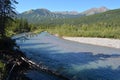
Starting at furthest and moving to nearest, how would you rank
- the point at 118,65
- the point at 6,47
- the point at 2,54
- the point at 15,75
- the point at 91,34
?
the point at 91,34, the point at 118,65, the point at 6,47, the point at 2,54, the point at 15,75

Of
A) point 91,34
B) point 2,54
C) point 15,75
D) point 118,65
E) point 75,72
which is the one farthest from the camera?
point 91,34

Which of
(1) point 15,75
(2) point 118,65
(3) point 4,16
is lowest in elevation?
(2) point 118,65

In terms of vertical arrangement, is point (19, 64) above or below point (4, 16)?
below

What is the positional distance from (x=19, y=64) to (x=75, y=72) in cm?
1173

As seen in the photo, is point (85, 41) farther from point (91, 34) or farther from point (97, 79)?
point (97, 79)

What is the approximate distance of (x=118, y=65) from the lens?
4134cm

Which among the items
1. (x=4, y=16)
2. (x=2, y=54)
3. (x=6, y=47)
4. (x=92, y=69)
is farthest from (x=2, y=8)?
(x=92, y=69)

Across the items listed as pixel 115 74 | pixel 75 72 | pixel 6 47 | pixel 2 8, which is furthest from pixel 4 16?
pixel 115 74

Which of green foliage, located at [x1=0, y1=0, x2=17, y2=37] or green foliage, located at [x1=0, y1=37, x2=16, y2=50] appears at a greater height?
green foliage, located at [x1=0, y1=0, x2=17, y2=37]

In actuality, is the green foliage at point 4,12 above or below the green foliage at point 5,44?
above

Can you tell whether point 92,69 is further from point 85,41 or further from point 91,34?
point 91,34

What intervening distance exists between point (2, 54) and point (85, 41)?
66.8m

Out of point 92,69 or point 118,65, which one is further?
point 118,65

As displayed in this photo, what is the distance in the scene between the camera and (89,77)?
3053 centimetres
